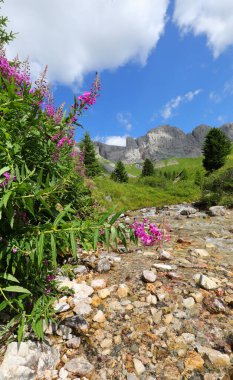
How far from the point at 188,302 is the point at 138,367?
1.53 meters

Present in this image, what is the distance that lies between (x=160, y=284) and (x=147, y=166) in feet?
331

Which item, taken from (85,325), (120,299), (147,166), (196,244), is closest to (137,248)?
(196,244)

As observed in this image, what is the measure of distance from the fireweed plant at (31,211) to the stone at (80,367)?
59 cm

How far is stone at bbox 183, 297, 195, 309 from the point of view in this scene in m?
4.58

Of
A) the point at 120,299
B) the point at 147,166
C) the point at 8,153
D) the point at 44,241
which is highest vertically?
the point at 147,166

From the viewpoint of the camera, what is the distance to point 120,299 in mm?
4820

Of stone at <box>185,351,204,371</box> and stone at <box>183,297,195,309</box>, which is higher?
stone at <box>183,297,195,309</box>

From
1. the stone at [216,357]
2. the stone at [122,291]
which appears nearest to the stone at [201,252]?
the stone at [122,291]

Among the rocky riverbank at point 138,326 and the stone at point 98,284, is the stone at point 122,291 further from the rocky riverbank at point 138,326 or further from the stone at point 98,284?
the stone at point 98,284

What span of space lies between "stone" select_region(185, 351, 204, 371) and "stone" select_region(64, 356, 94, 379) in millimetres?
1258

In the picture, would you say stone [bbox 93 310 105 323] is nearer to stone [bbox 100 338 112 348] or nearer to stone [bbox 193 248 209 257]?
stone [bbox 100 338 112 348]

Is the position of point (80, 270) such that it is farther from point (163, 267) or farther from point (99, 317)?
point (163, 267)

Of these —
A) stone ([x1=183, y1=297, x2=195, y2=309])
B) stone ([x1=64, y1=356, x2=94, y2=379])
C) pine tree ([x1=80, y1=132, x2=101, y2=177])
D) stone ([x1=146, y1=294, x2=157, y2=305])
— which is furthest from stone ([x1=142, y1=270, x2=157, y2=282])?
pine tree ([x1=80, y1=132, x2=101, y2=177])

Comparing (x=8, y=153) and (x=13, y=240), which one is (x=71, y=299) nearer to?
(x=13, y=240)
